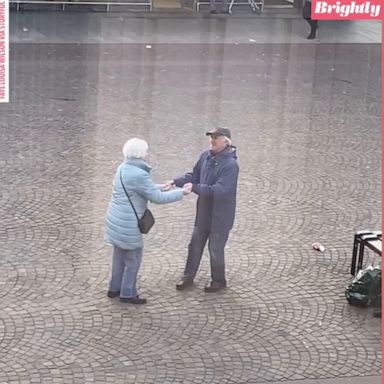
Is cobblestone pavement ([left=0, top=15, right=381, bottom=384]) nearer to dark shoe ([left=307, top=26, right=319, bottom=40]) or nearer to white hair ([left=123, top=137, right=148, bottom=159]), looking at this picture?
white hair ([left=123, top=137, right=148, bottom=159])

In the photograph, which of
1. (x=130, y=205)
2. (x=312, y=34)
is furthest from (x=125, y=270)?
(x=312, y=34)

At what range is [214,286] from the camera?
827 centimetres

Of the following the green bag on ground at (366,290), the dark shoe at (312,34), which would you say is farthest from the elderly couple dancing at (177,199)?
the dark shoe at (312,34)

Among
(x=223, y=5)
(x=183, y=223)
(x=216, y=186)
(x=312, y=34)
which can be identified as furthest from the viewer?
(x=223, y=5)

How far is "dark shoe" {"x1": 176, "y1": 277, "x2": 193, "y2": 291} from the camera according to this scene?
824 centimetres

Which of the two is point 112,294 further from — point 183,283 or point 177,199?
point 177,199

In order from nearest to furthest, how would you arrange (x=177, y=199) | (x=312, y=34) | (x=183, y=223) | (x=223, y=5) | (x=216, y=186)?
(x=177, y=199) → (x=216, y=186) → (x=183, y=223) → (x=312, y=34) → (x=223, y=5)

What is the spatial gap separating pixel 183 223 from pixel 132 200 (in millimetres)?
1969

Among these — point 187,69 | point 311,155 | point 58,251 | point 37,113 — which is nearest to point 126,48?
point 187,69

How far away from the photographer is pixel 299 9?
73.3ft

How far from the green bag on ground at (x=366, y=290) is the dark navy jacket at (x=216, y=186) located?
1188 millimetres

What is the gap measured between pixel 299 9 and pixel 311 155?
11.0m

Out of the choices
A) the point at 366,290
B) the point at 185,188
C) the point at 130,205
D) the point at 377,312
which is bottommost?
the point at 377,312

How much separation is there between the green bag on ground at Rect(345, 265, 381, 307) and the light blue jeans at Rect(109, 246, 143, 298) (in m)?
1.82
